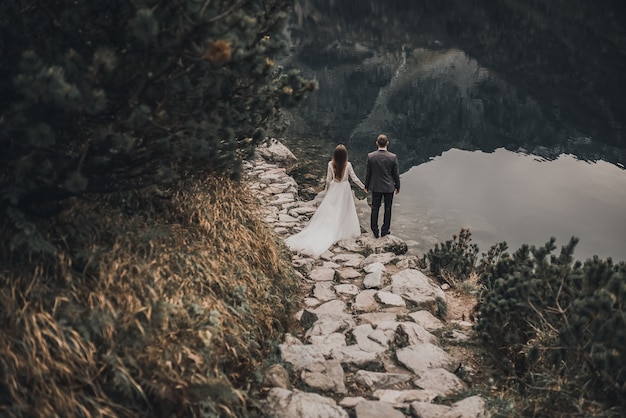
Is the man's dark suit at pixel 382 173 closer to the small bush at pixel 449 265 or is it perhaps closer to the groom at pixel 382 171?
the groom at pixel 382 171

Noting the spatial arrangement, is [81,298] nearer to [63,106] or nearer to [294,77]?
[63,106]

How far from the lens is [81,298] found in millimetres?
4367

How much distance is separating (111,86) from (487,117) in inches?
1222

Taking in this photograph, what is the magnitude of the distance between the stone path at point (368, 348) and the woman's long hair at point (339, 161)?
1.90 meters

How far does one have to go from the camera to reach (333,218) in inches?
442

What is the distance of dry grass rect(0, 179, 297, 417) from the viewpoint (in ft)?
12.5

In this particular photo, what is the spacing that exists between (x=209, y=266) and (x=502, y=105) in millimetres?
32661

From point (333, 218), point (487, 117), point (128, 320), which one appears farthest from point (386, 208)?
point (487, 117)

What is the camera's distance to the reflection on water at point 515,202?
1681 cm

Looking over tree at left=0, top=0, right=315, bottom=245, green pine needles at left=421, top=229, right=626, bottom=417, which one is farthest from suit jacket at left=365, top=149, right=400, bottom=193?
tree at left=0, top=0, right=315, bottom=245

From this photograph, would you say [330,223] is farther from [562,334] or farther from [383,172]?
[562,334]

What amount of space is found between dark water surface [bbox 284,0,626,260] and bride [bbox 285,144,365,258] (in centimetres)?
349

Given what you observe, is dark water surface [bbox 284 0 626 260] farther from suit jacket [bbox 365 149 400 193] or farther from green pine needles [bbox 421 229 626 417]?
green pine needles [bbox 421 229 626 417]

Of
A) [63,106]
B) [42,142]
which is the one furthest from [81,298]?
[63,106]
